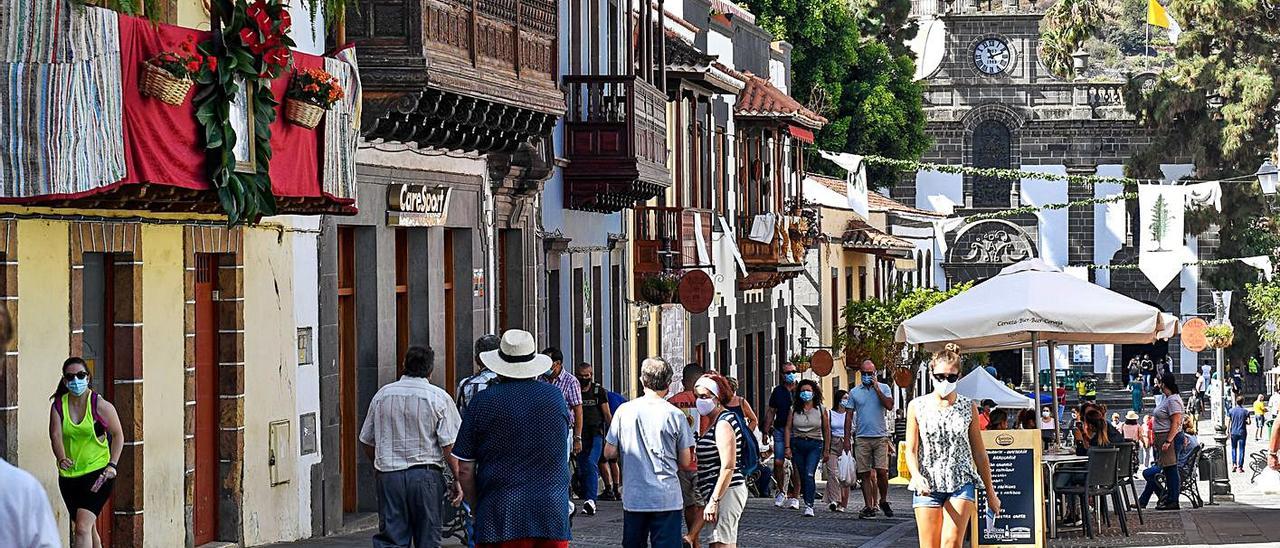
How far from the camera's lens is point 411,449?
13.0 meters

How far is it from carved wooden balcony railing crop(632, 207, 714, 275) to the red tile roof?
18.2 ft

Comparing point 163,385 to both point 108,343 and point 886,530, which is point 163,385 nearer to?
point 108,343

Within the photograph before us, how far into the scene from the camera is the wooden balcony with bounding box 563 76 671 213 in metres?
24.9

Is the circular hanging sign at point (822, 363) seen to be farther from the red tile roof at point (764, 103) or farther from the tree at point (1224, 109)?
the tree at point (1224, 109)

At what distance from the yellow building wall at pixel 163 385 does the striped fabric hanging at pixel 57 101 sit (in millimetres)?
2006

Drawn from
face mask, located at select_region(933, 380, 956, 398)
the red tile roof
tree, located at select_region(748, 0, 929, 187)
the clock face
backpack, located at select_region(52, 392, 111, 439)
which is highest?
the clock face

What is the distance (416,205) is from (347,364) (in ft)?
5.27

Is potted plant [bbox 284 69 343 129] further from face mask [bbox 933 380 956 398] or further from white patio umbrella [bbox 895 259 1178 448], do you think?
white patio umbrella [bbox 895 259 1178 448]

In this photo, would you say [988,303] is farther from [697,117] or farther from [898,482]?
[697,117]

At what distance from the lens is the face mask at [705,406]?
517 inches

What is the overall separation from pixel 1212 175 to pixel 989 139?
653 inches

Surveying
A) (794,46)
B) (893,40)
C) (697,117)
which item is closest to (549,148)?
(697,117)

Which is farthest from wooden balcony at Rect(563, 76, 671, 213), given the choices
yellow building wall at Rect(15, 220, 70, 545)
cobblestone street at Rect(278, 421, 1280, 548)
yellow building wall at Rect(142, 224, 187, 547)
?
yellow building wall at Rect(15, 220, 70, 545)

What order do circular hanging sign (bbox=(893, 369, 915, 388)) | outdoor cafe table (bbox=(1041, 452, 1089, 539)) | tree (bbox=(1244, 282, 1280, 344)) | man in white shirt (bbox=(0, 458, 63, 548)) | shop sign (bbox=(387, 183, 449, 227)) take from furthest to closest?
tree (bbox=(1244, 282, 1280, 344)), circular hanging sign (bbox=(893, 369, 915, 388)), shop sign (bbox=(387, 183, 449, 227)), outdoor cafe table (bbox=(1041, 452, 1089, 539)), man in white shirt (bbox=(0, 458, 63, 548))
